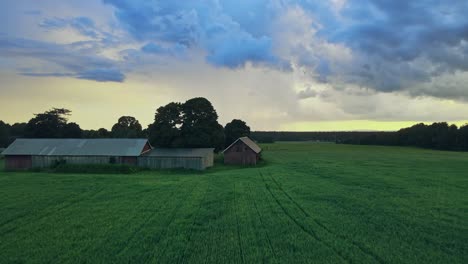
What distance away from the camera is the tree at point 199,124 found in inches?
2224

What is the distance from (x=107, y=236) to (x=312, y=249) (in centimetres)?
826

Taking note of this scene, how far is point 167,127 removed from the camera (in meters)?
56.2

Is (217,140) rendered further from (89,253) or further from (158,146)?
(89,253)

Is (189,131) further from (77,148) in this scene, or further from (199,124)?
(77,148)

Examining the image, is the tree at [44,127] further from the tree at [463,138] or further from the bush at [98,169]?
the tree at [463,138]

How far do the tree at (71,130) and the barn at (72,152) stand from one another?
2676 cm

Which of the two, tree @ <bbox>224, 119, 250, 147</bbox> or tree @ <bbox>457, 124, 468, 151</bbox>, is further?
tree @ <bbox>457, 124, 468, 151</bbox>

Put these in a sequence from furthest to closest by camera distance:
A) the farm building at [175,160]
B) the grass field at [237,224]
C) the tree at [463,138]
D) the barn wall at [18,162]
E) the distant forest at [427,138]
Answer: the distant forest at [427,138]
the tree at [463,138]
the barn wall at [18,162]
the farm building at [175,160]
the grass field at [237,224]

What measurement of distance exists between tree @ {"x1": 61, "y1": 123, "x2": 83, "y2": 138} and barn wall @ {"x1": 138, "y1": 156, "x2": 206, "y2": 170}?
3953 centimetres

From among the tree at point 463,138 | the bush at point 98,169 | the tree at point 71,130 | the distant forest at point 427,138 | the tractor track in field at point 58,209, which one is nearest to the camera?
the tractor track in field at point 58,209

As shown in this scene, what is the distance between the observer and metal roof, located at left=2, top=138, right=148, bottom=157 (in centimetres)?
5000

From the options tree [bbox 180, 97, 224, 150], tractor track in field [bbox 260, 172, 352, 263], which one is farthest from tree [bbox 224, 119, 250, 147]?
tractor track in field [bbox 260, 172, 352, 263]

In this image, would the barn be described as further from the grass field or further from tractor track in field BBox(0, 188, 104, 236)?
tractor track in field BBox(0, 188, 104, 236)

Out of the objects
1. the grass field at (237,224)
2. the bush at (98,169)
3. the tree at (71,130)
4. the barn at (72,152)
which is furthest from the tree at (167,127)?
the tree at (71,130)
